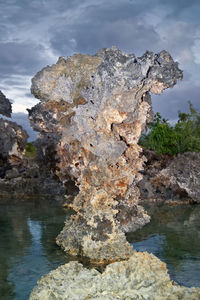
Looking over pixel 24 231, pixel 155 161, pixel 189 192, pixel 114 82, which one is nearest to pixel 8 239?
pixel 24 231

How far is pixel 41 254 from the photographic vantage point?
8414mm

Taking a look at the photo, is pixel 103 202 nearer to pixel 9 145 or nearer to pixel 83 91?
pixel 83 91

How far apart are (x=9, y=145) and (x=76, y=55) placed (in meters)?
13.8

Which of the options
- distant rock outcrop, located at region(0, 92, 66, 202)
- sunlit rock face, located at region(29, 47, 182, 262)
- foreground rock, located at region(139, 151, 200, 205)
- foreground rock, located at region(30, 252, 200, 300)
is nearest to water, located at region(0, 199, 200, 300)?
sunlit rock face, located at region(29, 47, 182, 262)

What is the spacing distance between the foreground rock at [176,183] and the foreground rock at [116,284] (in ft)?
38.3

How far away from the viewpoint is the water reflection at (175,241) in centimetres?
727

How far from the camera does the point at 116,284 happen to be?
4.61 meters

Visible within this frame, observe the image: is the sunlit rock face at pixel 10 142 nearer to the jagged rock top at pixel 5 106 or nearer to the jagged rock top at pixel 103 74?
the jagged rock top at pixel 5 106

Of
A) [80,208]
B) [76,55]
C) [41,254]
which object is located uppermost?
[76,55]

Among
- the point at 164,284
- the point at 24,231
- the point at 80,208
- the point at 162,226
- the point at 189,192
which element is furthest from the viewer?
the point at 189,192

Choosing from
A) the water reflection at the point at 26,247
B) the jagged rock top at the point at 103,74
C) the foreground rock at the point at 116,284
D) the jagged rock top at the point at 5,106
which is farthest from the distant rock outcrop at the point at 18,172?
the foreground rock at the point at 116,284

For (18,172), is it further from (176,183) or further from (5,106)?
(176,183)

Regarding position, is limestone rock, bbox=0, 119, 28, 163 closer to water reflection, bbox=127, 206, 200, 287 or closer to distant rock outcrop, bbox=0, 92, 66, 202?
distant rock outcrop, bbox=0, 92, 66, 202

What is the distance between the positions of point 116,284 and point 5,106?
633 inches
